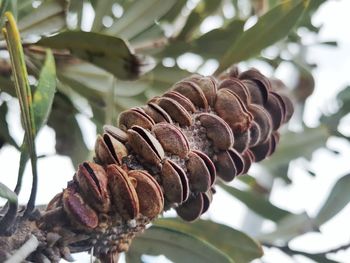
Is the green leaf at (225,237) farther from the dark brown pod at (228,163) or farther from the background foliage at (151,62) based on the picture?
the dark brown pod at (228,163)

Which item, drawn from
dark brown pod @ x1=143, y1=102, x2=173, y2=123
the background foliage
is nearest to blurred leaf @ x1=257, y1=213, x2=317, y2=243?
the background foliage

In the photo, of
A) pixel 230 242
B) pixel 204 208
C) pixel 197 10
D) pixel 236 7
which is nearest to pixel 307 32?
pixel 236 7

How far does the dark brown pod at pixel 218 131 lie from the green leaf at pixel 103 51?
0.30 feet

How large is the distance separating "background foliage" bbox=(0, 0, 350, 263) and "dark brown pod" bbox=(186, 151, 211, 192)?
0.32ft

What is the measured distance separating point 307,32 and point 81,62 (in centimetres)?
37

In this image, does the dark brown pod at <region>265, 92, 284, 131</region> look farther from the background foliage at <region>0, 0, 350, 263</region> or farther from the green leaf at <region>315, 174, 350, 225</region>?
the green leaf at <region>315, 174, 350, 225</region>

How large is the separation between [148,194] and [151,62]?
17cm

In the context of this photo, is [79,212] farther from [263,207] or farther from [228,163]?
[263,207]

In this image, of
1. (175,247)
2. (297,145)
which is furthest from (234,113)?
(297,145)

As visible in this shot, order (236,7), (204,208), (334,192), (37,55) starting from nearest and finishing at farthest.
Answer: (204,208), (37,55), (334,192), (236,7)

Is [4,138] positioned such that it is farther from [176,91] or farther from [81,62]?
[176,91]

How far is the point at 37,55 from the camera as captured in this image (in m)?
0.62

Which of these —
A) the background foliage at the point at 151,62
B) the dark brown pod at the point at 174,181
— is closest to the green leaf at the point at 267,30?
the background foliage at the point at 151,62

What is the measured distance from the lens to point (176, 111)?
1.59 feet
